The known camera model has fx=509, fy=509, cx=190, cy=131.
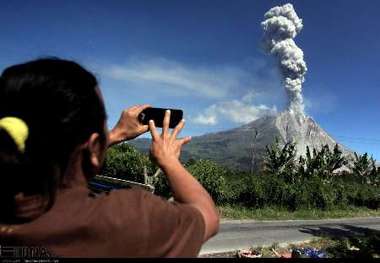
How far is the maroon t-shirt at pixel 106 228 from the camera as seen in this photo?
3.99 feet

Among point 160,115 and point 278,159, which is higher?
point 278,159

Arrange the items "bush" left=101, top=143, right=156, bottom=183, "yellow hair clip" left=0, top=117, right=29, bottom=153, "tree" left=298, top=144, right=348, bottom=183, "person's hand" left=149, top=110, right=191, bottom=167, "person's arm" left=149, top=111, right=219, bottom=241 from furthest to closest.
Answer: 1. "tree" left=298, top=144, right=348, bottom=183
2. "bush" left=101, top=143, right=156, bottom=183
3. "person's hand" left=149, top=110, right=191, bottom=167
4. "person's arm" left=149, top=111, right=219, bottom=241
5. "yellow hair clip" left=0, top=117, right=29, bottom=153

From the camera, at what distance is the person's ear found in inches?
50.3

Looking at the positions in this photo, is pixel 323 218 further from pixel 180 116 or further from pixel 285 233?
pixel 180 116

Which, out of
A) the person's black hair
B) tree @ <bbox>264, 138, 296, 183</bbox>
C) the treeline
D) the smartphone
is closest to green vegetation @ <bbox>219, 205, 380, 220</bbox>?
the treeline

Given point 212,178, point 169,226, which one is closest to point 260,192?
point 212,178

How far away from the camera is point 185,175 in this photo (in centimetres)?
139

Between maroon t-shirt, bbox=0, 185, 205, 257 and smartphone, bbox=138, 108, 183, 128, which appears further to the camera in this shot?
smartphone, bbox=138, 108, 183, 128

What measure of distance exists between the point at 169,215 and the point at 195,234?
0.10 meters

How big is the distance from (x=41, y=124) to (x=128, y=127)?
Result: 0.64m

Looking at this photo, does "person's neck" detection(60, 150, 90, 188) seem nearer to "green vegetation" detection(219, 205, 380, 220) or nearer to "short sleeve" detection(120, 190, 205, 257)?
"short sleeve" detection(120, 190, 205, 257)

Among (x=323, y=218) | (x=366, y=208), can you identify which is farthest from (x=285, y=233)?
(x=366, y=208)

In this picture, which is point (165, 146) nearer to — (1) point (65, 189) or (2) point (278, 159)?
(1) point (65, 189)

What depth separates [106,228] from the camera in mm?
1207
